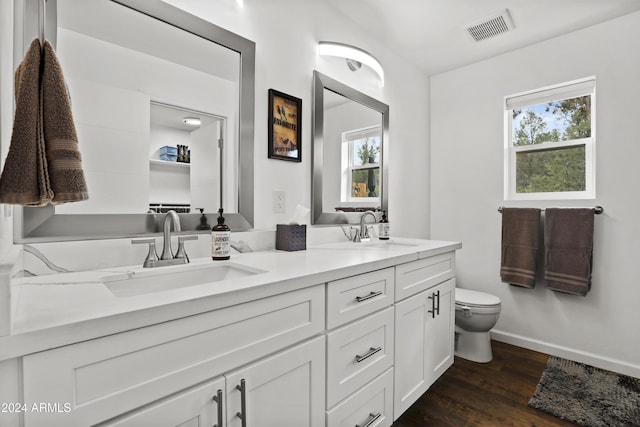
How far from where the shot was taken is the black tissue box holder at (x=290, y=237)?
153cm

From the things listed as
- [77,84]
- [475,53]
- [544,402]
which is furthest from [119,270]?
[475,53]

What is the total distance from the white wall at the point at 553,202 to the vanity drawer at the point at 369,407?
1700 millimetres

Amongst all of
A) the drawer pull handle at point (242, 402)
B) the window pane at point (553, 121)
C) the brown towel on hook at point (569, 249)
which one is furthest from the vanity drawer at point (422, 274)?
the window pane at point (553, 121)

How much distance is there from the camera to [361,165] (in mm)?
2186

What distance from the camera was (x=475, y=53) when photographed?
8.43 ft

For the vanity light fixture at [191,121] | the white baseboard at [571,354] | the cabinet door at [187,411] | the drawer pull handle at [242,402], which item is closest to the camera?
the cabinet door at [187,411]

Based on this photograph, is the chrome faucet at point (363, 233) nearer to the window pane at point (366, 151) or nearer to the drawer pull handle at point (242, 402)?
the window pane at point (366, 151)

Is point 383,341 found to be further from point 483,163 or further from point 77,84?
point 483,163

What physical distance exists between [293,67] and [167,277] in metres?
1.29

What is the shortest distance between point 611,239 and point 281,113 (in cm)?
230

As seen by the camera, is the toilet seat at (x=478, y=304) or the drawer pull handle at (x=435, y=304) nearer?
the drawer pull handle at (x=435, y=304)

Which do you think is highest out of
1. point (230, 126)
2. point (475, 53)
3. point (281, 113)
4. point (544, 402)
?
point (475, 53)

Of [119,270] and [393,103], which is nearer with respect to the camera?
[119,270]

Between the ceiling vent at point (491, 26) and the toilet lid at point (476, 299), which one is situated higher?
the ceiling vent at point (491, 26)
